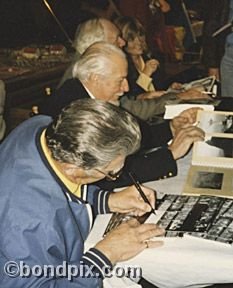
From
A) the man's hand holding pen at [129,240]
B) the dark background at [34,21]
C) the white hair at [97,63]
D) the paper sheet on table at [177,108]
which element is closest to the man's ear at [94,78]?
the white hair at [97,63]

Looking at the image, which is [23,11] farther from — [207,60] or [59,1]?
[207,60]

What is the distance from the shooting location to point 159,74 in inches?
140

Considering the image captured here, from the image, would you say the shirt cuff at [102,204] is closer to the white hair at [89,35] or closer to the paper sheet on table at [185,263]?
the paper sheet on table at [185,263]

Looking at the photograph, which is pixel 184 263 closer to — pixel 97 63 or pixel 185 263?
pixel 185 263

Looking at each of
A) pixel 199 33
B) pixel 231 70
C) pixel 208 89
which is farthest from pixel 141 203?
pixel 199 33

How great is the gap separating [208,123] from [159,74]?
1438mm

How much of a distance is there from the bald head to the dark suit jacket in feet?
1.91

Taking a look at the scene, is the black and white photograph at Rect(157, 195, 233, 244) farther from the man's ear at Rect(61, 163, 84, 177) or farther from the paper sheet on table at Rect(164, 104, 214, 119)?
the paper sheet on table at Rect(164, 104, 214, 119)

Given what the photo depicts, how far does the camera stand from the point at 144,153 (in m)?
2.07

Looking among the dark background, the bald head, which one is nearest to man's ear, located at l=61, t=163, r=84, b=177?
the bald head

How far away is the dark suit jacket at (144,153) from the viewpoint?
6.15 feet

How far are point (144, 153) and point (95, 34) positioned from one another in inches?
36.0

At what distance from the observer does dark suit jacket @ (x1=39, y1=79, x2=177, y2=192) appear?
1873 millimetres

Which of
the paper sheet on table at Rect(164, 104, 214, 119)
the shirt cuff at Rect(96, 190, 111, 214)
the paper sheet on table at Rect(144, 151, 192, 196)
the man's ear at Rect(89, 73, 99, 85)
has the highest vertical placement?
the man's ear at Rect(89, 73, 99, 85)
